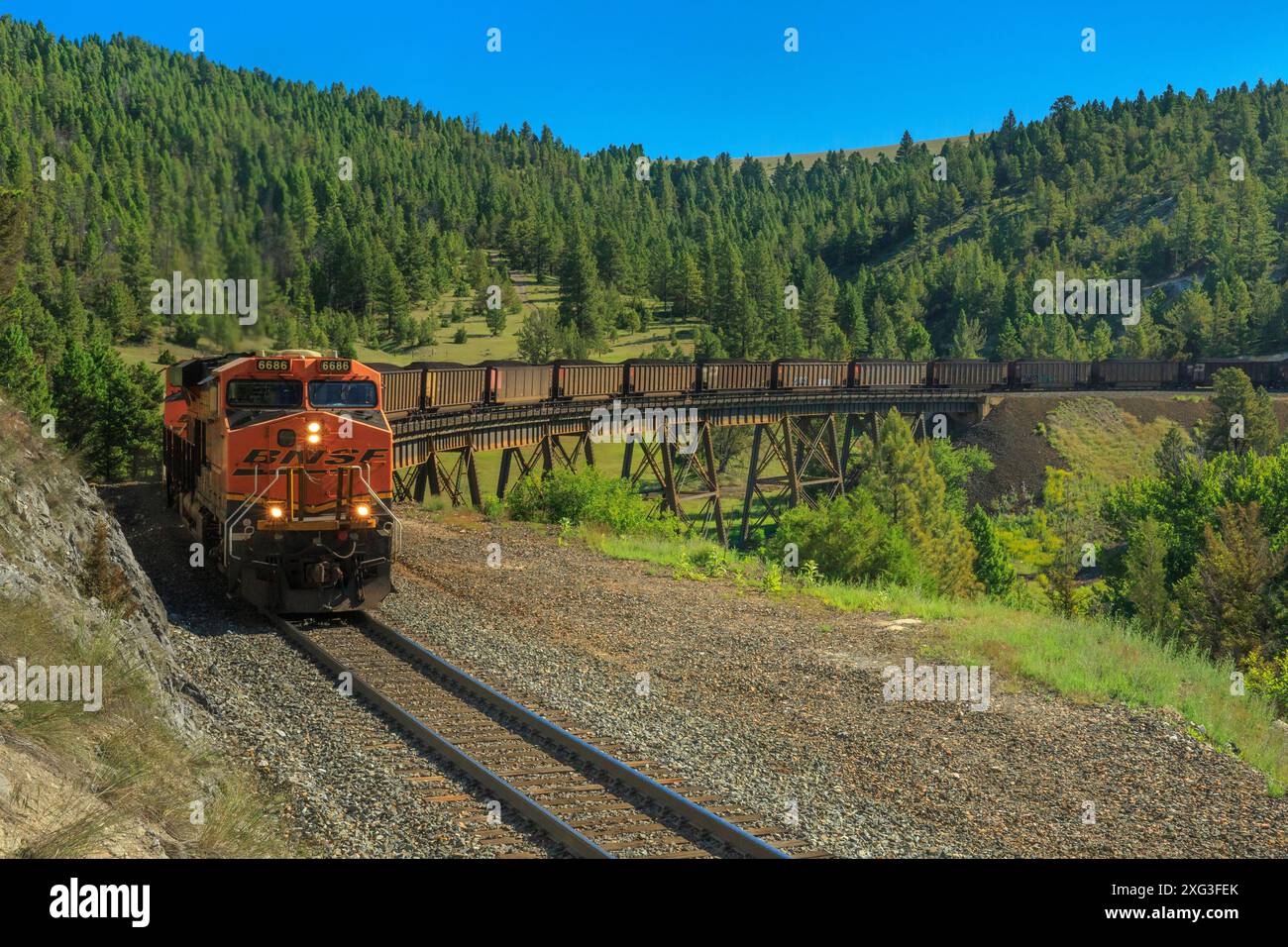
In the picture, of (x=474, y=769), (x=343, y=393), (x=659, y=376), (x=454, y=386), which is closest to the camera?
(x=474, y=769)

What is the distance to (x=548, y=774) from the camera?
32.7ft

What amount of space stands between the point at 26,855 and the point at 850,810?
21.1 feet

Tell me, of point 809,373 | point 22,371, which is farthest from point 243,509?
point 809,373

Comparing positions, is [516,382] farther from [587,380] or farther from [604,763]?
[604,763]

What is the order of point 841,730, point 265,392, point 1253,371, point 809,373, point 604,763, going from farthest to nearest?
point 1253,371, point 809,373, point 265,392, point 841,730, point 604,763

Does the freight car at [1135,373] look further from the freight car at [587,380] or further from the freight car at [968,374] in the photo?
the freight car at [587,380]

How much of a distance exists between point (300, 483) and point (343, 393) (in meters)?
1.55

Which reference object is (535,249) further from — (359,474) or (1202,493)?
(359,474)
